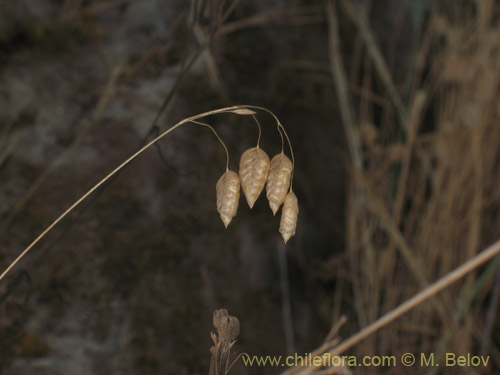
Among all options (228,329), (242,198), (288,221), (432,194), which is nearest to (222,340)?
(228,329)

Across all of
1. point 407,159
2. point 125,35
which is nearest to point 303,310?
point 407,159

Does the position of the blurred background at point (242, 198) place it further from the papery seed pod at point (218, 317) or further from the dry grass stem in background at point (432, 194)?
the papery seed pod at point (218, 317)

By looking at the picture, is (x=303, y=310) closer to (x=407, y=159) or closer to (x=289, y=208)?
(x=407, y=159)

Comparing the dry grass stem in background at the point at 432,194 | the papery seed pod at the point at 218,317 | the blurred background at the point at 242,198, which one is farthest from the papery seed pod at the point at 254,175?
the dry grass stem in background at the point at 432,194

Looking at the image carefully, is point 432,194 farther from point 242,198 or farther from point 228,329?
point 228,329

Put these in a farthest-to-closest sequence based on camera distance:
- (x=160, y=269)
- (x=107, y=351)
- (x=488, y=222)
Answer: (x=488, y=222) → (x=160, y=269) → (x=107, y=351)
